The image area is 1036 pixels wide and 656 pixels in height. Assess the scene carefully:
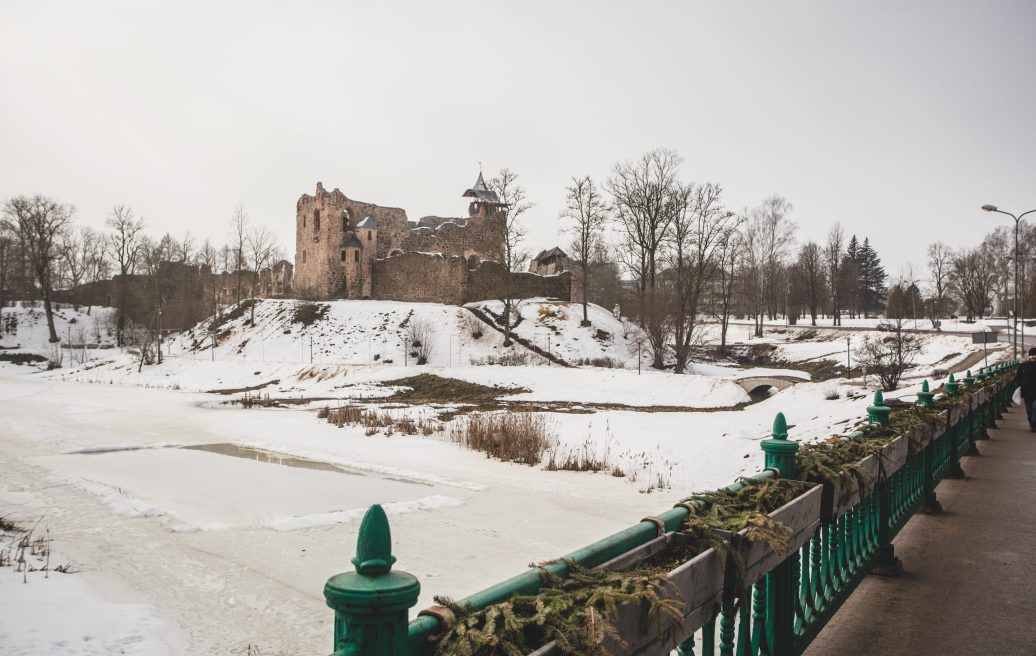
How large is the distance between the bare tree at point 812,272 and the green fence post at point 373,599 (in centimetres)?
6471

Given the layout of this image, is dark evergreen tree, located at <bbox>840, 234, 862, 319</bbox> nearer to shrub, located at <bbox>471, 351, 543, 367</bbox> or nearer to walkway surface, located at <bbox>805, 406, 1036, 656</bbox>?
shrub, located at <bbox>471, 351, 543, 367</bbox>

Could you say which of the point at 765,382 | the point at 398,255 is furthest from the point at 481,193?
the point at 765,382

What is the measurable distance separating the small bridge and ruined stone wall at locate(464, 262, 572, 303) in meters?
23.2

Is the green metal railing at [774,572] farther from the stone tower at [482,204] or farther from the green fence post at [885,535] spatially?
the stone tower at [482,204]

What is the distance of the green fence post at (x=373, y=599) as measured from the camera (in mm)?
1688

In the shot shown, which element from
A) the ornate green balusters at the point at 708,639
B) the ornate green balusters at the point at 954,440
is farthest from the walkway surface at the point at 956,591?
the ornate green balusters at the point at 708,639

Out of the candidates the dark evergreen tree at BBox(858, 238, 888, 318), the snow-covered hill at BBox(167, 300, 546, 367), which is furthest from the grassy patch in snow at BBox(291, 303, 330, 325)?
the dark evergreen tree at BBox(858, 238, 888, 318)

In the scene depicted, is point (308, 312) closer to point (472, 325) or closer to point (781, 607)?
point (472, 325)

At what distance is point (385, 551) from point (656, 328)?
37058 mm

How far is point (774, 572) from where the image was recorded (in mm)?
3451

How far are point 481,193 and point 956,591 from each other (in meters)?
54.7

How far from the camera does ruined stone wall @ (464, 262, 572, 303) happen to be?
166ft

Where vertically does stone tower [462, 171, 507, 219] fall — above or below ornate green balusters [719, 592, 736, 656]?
above

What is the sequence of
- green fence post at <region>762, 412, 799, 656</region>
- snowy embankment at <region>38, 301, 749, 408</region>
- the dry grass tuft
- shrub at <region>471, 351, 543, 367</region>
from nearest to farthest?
green fence post at <region>762, 412, 799, 656</region>, the dry grass tuft, snowy embankment at <region>38, 301, 749, 408</region>, shrub at <region>471, 351, 543, 367</region>
